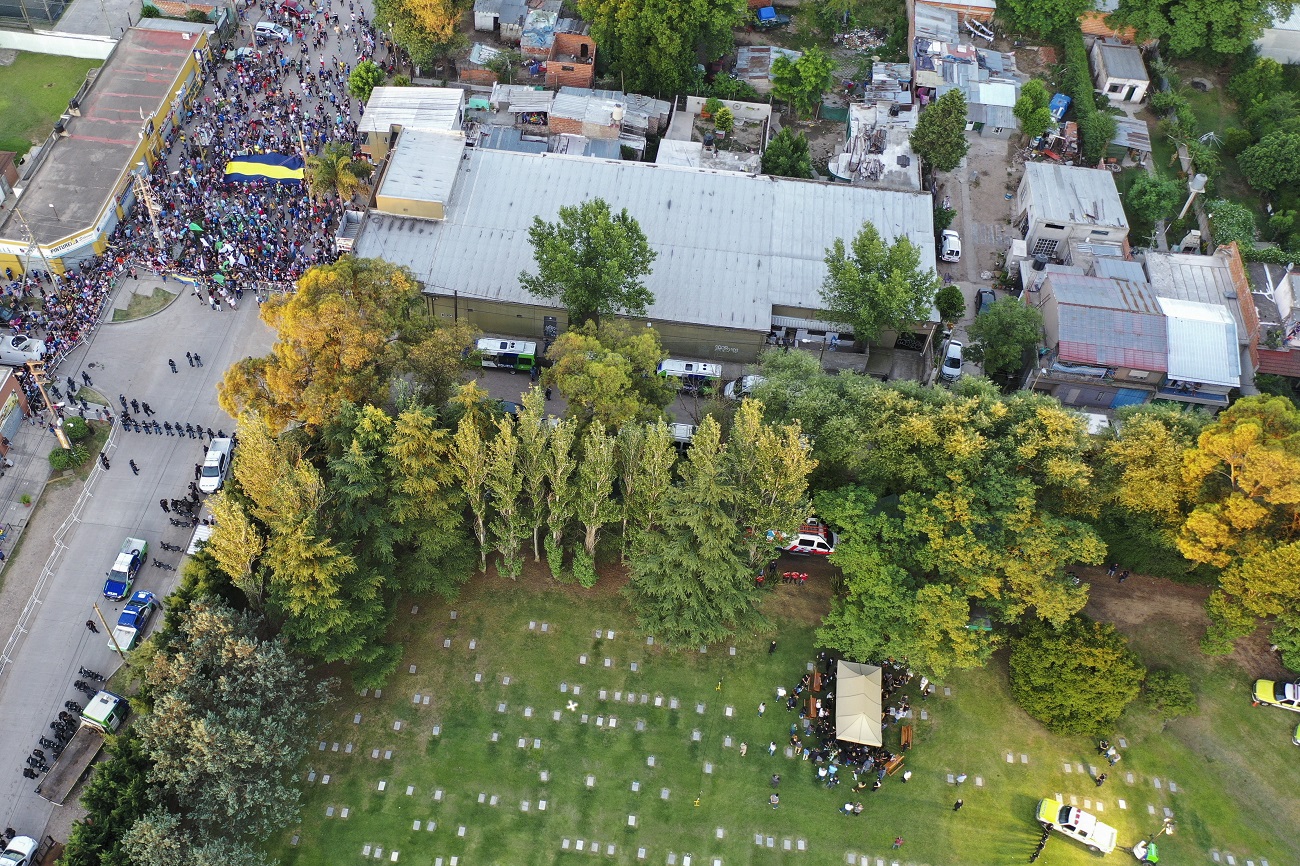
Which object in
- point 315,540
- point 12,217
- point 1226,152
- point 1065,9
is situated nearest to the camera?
point 315,540

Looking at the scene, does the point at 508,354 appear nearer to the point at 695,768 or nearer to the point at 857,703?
the point at 695,768

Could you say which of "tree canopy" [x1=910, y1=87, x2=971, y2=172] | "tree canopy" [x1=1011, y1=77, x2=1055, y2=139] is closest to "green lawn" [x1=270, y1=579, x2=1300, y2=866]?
"tree canopy" [x1=910, y1=87, x2=971, y2=172]

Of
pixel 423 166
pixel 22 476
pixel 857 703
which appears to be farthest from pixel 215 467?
pixel 857 703

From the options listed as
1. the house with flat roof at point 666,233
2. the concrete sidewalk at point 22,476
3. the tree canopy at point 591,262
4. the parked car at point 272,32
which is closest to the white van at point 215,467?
the concrete sidewalk at point 22,476

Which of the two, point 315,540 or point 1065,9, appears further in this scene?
point 1065,9

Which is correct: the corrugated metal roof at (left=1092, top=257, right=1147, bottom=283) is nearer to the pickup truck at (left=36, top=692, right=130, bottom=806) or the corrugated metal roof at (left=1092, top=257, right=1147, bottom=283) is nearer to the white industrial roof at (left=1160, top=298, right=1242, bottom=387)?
the white industrial roof at (left=1160, top=298, right=1242, bottom=387)

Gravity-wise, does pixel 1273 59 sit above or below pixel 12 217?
above

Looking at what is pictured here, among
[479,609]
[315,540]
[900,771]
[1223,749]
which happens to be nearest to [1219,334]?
[1223,749]

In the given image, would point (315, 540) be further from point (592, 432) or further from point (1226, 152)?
point (1226, 152)
